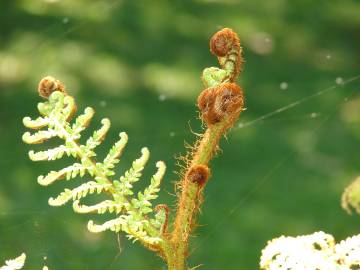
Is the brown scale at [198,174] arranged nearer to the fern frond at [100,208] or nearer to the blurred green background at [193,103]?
the fern frond at [100,208]

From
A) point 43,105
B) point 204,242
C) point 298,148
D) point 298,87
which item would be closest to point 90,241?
point 204,242

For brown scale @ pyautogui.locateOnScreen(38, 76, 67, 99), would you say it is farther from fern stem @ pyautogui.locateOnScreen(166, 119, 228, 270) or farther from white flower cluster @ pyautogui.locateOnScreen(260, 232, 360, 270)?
white flower cluster @ pyautogui.locateOnScreen(260, 232, 360, 270)

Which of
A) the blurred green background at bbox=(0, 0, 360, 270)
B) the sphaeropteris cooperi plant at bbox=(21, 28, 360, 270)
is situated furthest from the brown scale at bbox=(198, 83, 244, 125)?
the blurred green background at bbox=(0, 0, 360, 270)

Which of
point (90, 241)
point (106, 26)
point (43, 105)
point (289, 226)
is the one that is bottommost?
point (43, 105)

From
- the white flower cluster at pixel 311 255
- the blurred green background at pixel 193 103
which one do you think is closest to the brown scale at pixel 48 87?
the white flower cluster at pixel 311 255

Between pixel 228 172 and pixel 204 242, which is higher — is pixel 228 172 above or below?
above

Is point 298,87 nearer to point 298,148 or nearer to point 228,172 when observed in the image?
point 298,148

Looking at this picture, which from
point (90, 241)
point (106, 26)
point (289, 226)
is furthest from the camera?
point (106, 26)
